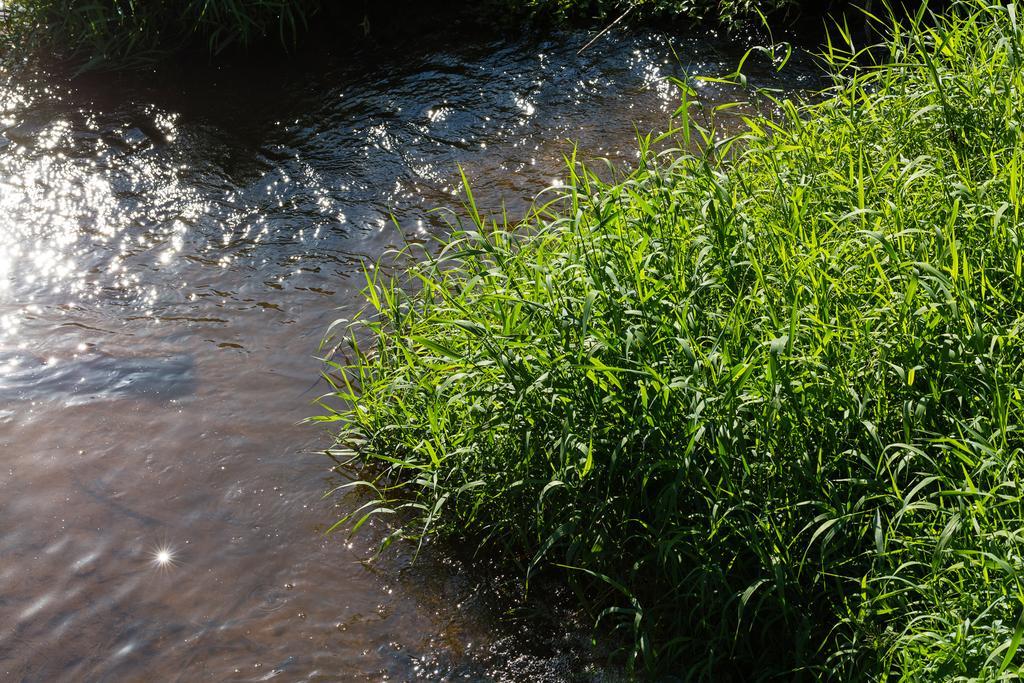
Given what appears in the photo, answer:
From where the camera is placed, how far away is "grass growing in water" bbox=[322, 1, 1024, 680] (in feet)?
8.65

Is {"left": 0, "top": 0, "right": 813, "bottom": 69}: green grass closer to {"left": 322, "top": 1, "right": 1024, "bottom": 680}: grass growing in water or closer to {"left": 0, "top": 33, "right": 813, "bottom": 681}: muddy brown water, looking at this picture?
{"left": 0, "top": 33, "right": 813, "bottom": 681}: muddy brown water

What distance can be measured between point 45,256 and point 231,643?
303cm

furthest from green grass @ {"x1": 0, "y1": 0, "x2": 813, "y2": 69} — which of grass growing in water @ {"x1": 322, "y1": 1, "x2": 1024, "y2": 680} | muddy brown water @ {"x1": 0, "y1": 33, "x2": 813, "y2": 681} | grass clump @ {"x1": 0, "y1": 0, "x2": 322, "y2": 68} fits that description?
grass growing in water @ {"x1": 322, "y1": 1, "x2": 1024, "y2": 680}

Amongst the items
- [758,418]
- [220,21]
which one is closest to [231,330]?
[758,418]

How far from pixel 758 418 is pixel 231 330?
2782mm

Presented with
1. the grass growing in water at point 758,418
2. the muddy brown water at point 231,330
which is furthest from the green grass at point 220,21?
the grass growing in water at point 758,418

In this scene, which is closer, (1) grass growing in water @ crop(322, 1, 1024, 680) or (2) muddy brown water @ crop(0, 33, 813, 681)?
(1) grass growing in water @ crop(322, 1, 1024, 680)

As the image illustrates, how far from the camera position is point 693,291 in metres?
3.14

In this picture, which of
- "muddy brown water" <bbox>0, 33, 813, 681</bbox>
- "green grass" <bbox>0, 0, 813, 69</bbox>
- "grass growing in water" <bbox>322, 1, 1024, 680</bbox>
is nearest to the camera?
"grass growing in water" <bbox>322, 1, 1024, 680</bbox>

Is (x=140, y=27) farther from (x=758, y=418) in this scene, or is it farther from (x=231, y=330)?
(x=758, y=418)

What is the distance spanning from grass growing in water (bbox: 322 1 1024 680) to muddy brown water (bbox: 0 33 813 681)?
36cm

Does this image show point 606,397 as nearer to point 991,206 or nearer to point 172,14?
point 991,206

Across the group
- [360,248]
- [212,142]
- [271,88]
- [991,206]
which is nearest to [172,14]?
[271,88]

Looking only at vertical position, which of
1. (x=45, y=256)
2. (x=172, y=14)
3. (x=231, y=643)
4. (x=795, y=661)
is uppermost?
(x=172, y=14)
